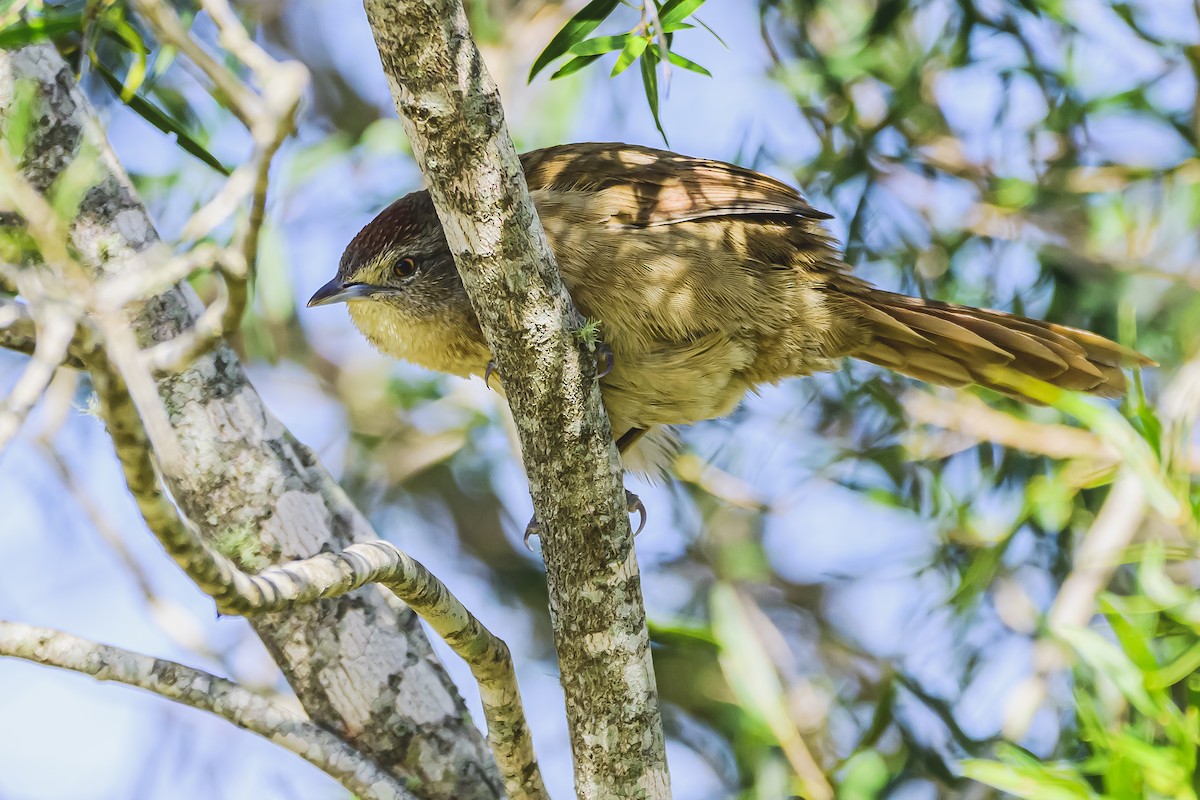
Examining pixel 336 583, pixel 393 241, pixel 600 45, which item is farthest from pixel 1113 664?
pixel 393 241

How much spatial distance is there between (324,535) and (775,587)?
300cm

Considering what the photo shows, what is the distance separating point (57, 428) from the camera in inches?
180

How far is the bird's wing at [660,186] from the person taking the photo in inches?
147

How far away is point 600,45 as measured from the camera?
308 centimetres

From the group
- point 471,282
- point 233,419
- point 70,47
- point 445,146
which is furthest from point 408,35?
point 70,47

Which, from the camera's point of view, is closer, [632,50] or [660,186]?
[632,50]

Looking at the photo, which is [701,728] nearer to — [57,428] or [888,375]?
[888,375]

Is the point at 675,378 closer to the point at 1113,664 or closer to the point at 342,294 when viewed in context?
the point at 342,294

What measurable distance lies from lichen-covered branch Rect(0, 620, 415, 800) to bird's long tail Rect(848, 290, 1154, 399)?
6.80 feet

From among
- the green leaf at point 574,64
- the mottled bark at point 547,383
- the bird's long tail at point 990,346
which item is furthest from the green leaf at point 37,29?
the bird's long tail at point 990,346

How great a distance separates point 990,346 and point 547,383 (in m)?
1.65

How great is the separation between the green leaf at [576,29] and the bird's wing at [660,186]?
774mm

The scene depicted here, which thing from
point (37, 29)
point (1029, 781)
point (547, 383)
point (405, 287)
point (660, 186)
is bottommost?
point (1029, 781)

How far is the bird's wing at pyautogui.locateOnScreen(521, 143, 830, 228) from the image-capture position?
3738 millimetres
